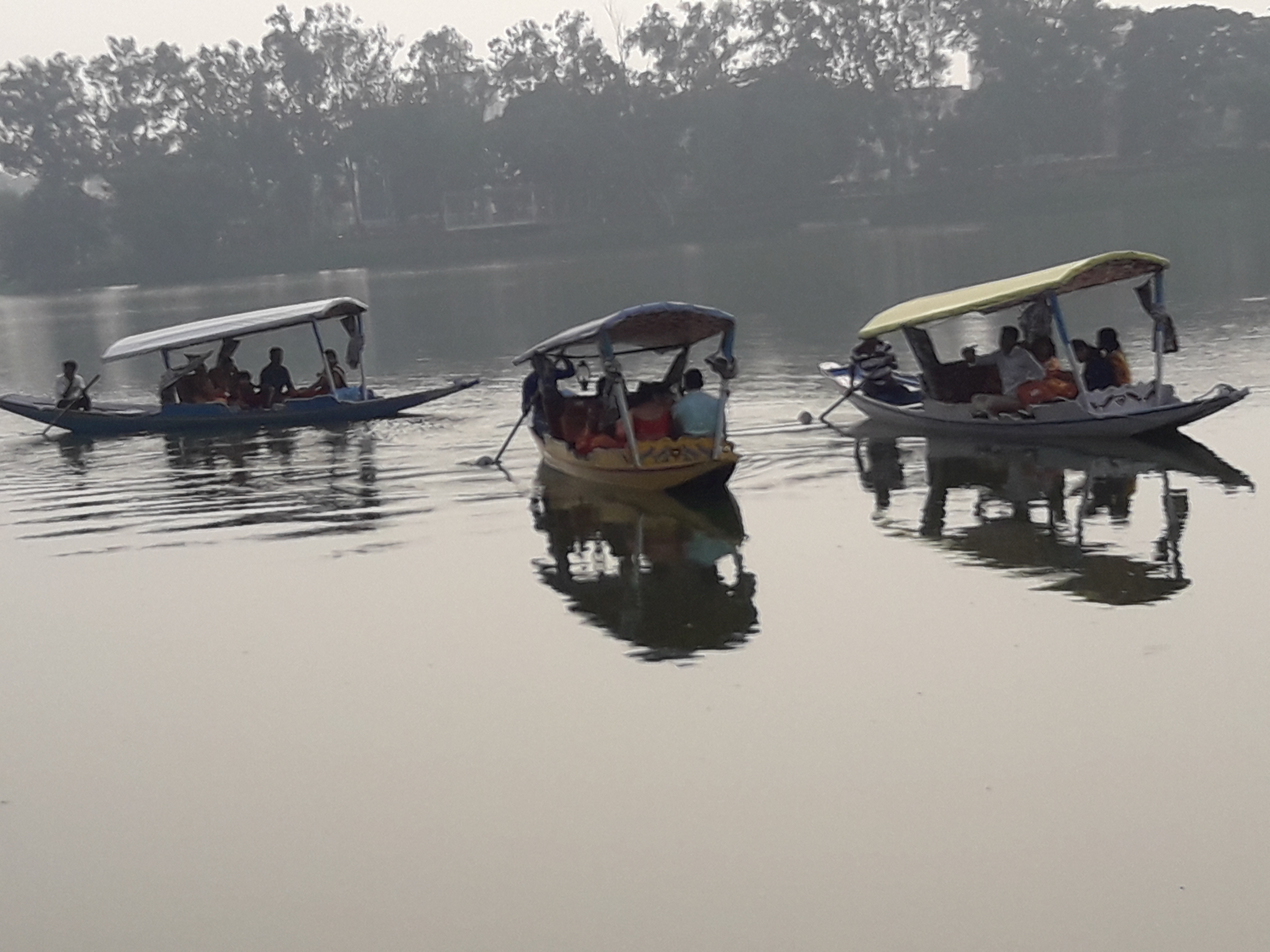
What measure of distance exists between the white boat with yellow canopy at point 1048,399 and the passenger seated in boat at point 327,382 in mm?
7057

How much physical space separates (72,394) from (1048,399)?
1273cm

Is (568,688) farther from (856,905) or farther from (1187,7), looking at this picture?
(1187,7)

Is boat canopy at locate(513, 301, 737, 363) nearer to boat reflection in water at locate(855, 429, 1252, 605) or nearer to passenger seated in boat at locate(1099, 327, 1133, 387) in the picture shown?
boat reflection in water at locate(855, 429, 1252, 605)

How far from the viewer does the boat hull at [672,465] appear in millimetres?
13516

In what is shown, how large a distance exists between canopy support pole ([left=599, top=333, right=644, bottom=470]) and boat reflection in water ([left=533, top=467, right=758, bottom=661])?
1.59ft

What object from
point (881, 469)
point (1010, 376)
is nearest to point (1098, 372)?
point (1010, 376)

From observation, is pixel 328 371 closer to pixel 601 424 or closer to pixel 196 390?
pixel 196 390

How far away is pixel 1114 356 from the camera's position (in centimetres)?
1562

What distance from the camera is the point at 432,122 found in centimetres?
9181

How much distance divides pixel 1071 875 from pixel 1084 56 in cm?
8429

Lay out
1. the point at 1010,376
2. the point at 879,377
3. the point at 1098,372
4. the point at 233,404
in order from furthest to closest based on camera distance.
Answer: the point at 233,404 < the point at 879,377 < the point at 1010,376 < the point at 1098,372

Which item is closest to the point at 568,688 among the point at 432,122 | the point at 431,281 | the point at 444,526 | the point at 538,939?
the point at 538,939

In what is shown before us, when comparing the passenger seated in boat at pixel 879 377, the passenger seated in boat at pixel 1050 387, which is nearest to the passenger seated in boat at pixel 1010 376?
the passenger seated in boat at pixel 1050 387

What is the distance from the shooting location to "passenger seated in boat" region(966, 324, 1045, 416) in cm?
1570
